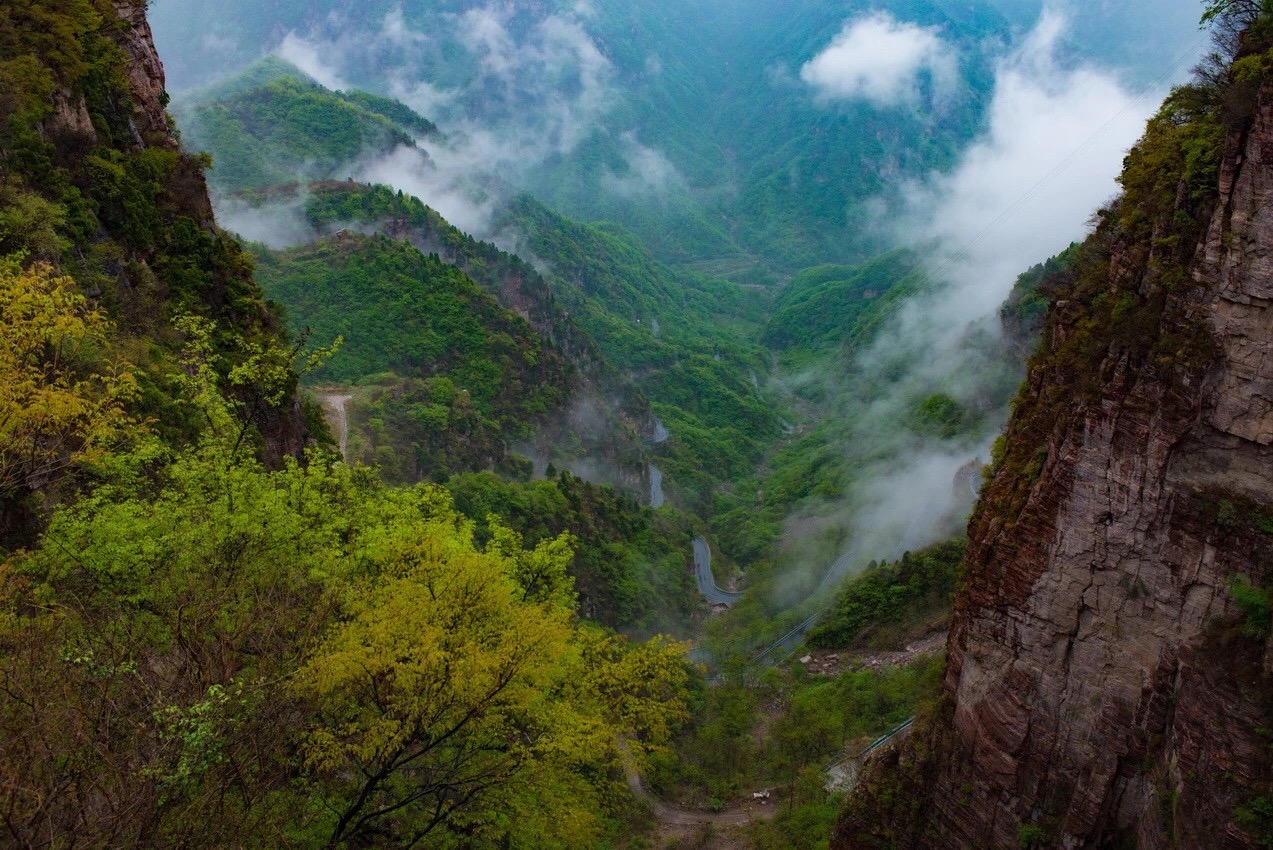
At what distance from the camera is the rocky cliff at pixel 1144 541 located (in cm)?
1720

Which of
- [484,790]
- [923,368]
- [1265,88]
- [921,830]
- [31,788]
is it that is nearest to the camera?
[31,788]

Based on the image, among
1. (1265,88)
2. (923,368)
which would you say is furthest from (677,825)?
(923,368)

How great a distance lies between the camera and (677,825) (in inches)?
1843

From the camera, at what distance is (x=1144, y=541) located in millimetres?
19375

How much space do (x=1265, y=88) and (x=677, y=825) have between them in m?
44.9

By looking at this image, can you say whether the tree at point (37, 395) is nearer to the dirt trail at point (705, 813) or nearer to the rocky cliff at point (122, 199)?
the rocky cliff at point (122, 199)

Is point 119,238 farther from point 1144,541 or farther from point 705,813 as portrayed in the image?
point 705,813

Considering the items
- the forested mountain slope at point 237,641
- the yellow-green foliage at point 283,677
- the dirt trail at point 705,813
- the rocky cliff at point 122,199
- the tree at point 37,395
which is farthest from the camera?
the dirt trail at point 705,813

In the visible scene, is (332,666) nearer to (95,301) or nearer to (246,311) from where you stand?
(95,301)

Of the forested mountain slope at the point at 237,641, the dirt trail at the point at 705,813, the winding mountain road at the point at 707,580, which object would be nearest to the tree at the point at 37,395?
the forested mountain slope at the point at 237,641

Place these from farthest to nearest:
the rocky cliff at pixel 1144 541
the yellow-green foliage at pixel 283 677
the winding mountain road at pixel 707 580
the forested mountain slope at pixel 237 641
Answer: the winding mountain road at pixel 707 580
the rocky cliff at pixel 1144 541
the forested mountain slope at pixel 237 641
the yellow-green foliage at pixel 283 677

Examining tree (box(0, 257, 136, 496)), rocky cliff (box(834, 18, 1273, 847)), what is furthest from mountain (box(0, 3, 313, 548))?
rocky cliff (box(834, 18, 1273, 847))

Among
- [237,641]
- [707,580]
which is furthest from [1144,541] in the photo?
[707,580]

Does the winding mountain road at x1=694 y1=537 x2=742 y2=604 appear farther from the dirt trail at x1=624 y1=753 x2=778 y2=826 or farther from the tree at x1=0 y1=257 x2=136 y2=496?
the tree at x1=0 y1=257 x2=136 y2=496
